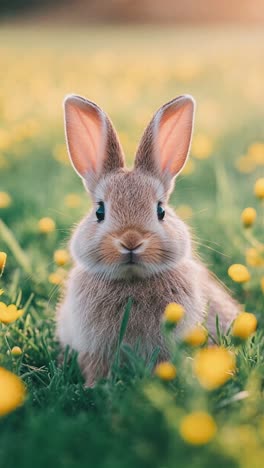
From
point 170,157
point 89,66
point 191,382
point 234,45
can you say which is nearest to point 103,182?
point 170,157

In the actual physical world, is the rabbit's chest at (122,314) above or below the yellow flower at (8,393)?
below

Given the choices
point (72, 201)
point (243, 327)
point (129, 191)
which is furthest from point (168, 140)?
point (72, 201)

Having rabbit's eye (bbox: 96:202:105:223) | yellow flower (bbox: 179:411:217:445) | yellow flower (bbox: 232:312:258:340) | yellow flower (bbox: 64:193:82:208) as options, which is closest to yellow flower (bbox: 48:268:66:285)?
rabbit's eye (bbox: 96:202:105:223)

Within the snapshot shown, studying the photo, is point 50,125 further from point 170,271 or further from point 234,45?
point 234,45

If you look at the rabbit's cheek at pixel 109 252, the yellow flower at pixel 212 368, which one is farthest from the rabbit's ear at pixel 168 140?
the yellow flower at pixel 212 368

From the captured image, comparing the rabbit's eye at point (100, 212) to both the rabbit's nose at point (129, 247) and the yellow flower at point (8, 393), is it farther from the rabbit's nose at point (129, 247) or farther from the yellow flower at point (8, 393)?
the yellow flower at point (8, 393)

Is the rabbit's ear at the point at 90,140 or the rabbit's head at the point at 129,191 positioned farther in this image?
the rabbit's ear at the point at 90,140
